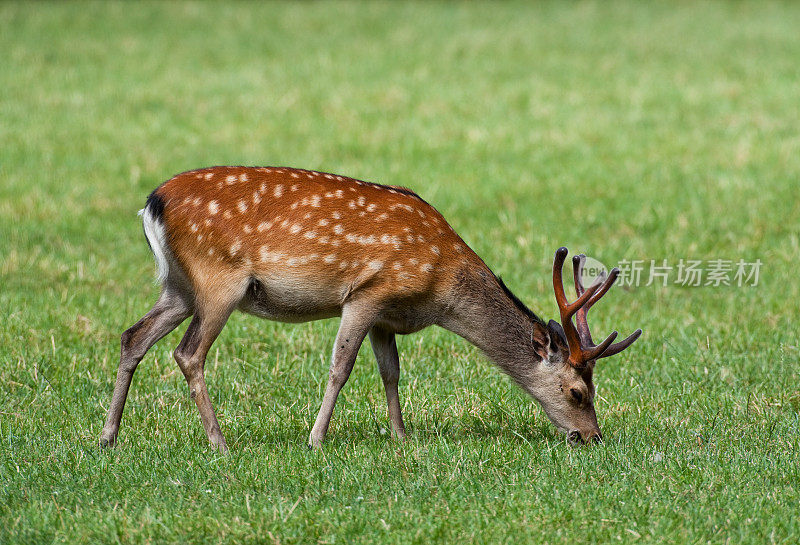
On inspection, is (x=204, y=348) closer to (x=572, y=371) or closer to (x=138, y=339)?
(x=138, y=339)

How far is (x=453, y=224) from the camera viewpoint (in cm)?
1073

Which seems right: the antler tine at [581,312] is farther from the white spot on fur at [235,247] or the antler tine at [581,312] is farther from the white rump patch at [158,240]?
the white rump patch at [158,240]

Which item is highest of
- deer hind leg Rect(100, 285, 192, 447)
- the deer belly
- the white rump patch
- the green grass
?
the white rump patch

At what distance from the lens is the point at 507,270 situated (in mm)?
9336

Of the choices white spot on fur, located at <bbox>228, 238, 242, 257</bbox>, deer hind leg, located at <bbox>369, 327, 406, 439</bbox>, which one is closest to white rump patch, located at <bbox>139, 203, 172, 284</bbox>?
white spot on fur, located at <bbox>228, 238, 242, 257</bbox>

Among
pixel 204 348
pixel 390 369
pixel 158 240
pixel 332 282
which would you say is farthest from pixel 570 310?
pixel 158 240

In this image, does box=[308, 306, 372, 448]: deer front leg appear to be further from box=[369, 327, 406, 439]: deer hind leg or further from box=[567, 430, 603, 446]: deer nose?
box=[567, 430, 603, 446]: deer nose

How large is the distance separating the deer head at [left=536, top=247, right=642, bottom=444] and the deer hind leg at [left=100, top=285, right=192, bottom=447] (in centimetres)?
184

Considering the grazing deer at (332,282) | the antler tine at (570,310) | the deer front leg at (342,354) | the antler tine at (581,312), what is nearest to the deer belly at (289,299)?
the grazing deer at (332,282)

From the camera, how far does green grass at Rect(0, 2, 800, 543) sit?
4.83 m

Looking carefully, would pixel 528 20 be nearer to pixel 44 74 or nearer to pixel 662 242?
pixel 44 74

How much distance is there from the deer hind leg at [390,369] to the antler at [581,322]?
3.03 feet

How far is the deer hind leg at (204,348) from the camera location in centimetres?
554

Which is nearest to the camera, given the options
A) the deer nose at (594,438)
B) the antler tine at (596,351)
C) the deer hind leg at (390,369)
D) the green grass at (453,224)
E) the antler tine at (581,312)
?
the green grass at (453,224)
